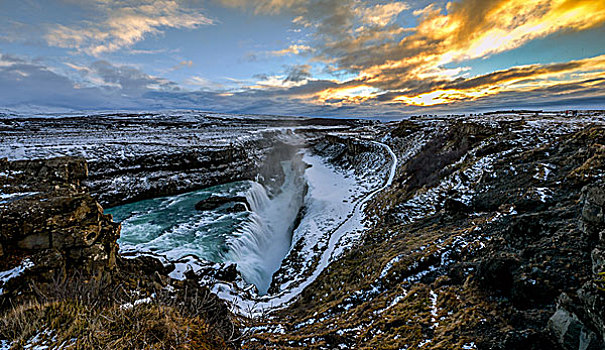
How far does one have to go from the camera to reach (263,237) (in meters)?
23.0

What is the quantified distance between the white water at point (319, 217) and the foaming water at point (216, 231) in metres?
2.96

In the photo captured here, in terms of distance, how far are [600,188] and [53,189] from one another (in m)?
15.6

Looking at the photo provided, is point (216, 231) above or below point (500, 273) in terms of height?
below

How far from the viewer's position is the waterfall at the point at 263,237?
17.6m

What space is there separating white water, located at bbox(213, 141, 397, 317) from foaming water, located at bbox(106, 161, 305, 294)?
9.71ft

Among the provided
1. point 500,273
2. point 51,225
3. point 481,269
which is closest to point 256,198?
point 51,225

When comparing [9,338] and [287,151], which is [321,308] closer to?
[9,338]

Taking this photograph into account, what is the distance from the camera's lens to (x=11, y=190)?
30.3 ft

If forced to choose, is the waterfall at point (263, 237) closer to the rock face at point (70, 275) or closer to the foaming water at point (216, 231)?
the foaming water at point (216, 231)

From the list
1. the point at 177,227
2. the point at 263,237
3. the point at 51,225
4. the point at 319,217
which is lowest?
the point at 263,237

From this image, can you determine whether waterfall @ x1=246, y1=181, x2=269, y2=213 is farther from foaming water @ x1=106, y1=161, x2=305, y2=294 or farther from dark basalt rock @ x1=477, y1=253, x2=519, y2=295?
dark basalt rock @ x1=477, y1=253, x2=519, y2=295

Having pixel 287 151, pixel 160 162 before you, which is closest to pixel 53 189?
pixel 160 162

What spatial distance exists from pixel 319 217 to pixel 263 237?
5417mm

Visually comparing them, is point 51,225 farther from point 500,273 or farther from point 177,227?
point 177,227
